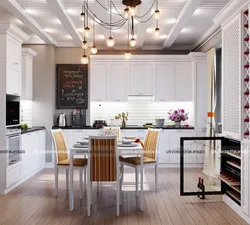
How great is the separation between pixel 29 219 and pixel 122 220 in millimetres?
1066

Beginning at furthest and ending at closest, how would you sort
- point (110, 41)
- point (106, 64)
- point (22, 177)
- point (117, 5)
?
point (106, 64)
point (22, 177)
point (117, 5)
point (110, 41)

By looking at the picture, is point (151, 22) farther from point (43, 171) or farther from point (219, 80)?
point (43, 171)

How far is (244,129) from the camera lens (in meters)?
3.94

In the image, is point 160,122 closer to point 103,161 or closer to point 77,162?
point 77,162

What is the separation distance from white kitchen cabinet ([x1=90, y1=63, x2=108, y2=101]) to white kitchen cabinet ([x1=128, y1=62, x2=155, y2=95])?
0.58 meters

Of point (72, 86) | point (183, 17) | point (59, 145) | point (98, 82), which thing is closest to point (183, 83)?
point (98, 82)

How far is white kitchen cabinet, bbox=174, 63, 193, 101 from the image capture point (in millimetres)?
7645

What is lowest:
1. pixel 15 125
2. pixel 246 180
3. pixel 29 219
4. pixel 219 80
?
pixel 29 219

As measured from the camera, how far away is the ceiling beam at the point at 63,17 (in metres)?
4.76

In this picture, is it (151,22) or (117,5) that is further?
(151,22)

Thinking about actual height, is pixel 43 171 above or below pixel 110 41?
below

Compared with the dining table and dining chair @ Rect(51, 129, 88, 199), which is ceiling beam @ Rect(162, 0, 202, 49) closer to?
the dining table

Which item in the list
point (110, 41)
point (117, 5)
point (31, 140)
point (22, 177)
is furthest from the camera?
point (31, 140)

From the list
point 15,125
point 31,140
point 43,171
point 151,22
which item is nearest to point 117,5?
point 151,22
